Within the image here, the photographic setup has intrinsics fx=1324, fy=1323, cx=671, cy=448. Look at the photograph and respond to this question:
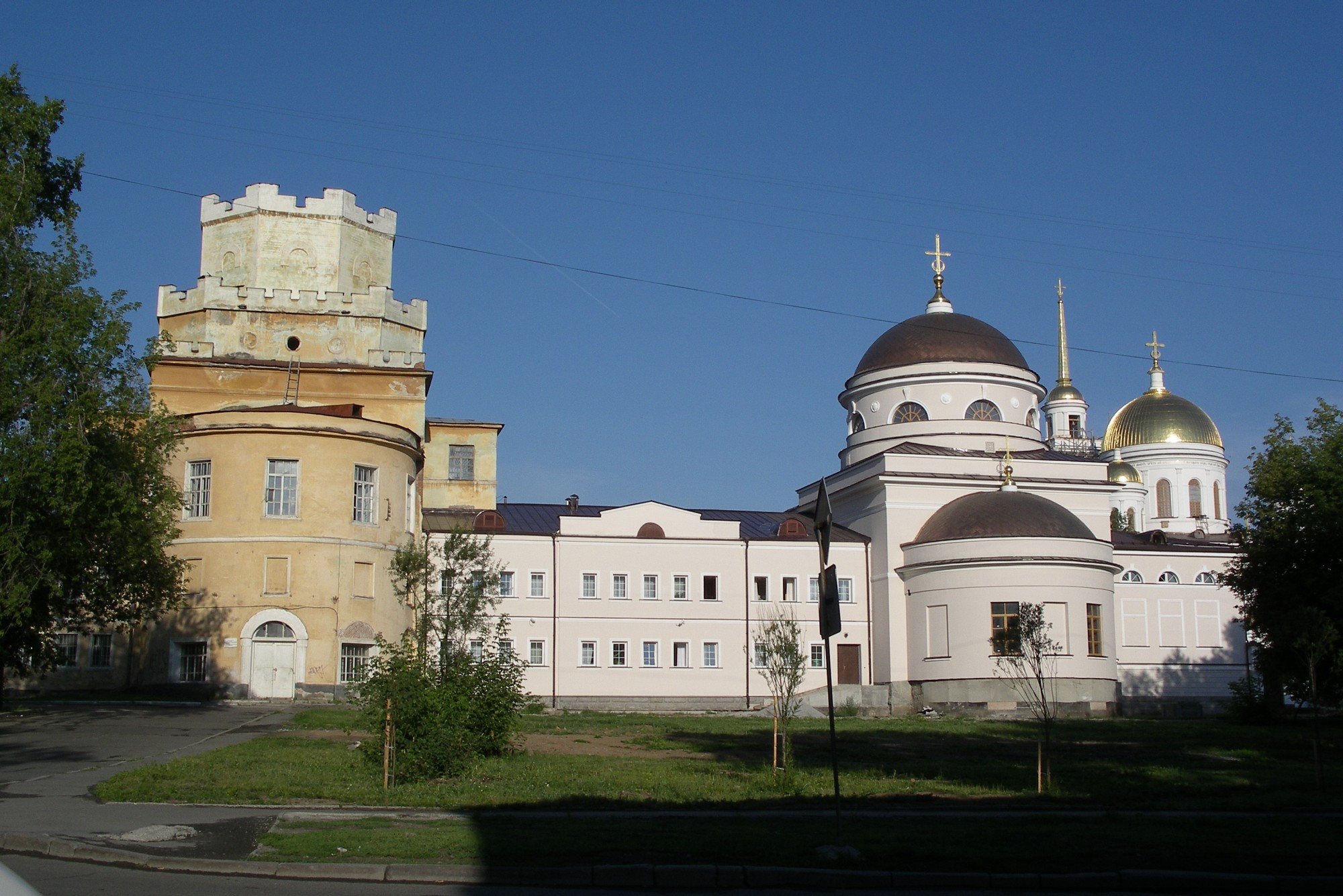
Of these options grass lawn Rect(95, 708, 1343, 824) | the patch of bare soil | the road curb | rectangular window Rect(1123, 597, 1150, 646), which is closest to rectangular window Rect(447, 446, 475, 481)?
grass lawn Rect(95, 708, 1343, 824)

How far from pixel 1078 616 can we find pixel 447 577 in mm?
29554

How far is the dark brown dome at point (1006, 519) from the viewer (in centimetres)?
4884

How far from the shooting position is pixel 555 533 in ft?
167

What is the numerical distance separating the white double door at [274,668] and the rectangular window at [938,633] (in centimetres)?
2389

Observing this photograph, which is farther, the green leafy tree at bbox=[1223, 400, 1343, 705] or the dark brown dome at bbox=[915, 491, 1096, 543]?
the dark brown dome at bbox=[915, 491, 1096, 543]

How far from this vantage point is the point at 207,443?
133 ft

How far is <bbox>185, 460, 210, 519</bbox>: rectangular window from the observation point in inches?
1591

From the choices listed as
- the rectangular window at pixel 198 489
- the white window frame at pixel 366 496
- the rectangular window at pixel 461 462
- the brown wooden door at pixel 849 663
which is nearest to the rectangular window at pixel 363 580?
the white window frame at pixel 366 496

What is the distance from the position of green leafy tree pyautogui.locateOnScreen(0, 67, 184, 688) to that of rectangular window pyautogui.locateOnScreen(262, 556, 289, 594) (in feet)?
28.6

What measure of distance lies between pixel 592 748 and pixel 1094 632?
92.3 feet

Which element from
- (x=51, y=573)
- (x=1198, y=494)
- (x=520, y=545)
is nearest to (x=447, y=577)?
(x=51, y=573)

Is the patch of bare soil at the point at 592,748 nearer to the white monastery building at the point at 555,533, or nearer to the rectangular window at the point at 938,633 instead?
the white monastery building at the point at 555,533

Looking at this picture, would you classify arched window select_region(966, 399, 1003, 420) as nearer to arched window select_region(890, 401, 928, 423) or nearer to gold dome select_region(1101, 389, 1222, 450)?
arched window select_region(890, 401, 928, 423)

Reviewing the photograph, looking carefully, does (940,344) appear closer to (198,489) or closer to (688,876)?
(198,489)
